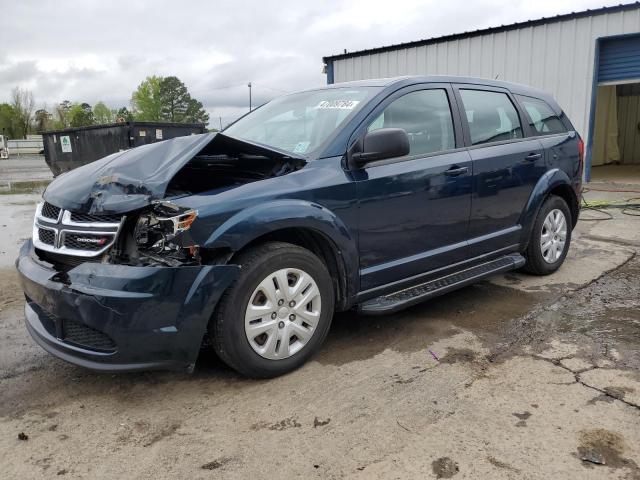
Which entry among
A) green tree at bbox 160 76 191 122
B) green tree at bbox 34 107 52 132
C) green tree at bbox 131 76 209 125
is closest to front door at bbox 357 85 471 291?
green tree at bbox 131 76 209 125

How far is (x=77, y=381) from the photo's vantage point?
3.14 meters

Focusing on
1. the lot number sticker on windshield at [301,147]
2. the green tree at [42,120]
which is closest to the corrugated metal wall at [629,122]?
the lot number sticker on windshield at [301,147]

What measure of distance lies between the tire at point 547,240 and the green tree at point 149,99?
227ft

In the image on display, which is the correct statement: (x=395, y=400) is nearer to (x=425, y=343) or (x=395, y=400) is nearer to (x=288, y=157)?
(x=425, y=343)

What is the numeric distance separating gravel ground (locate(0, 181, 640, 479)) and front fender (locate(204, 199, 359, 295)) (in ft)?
2.22

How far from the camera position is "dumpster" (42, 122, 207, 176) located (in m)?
12.6

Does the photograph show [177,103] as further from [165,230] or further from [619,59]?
[165,230]

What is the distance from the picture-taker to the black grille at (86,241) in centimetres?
277

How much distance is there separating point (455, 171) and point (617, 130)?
1734 cm

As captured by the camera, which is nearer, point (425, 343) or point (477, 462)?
point (477, 462)

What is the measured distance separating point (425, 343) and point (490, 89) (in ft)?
7.46

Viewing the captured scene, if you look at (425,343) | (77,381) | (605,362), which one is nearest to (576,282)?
(605,362)

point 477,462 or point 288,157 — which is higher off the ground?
point 288,157

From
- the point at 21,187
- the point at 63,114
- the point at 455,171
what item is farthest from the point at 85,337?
the point at 63,114
